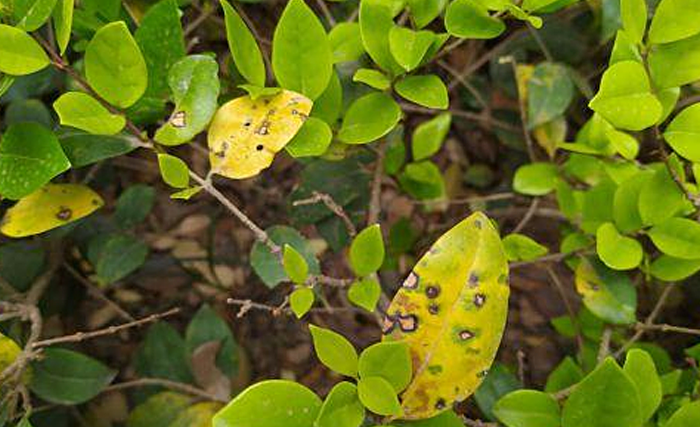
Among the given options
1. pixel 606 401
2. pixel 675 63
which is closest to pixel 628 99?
pixel 675 63

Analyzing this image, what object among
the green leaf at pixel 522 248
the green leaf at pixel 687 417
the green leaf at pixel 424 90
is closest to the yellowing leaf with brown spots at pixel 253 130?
the green leaf at pixel 424 90

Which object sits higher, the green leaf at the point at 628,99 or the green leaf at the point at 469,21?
the green leaf at the point at 469,21

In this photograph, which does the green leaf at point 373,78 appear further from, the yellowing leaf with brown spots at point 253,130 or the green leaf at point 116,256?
the green leaf at point 116,256

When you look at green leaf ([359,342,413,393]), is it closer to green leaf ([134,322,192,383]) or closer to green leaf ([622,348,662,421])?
green leaf ([622,348,662,421])

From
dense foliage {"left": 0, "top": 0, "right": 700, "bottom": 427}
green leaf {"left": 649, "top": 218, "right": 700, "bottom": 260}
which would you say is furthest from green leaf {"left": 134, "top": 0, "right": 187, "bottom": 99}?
green leaf {"left": 649, "top": 218, "right": 700, "bottom": 260}

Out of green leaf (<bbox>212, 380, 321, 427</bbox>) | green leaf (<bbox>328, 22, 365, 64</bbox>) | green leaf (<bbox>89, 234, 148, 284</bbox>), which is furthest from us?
green leaf (<bbox>89, 234, 148, 284</bbox>)

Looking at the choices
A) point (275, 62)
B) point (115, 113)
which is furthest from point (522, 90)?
point (115, 113)
